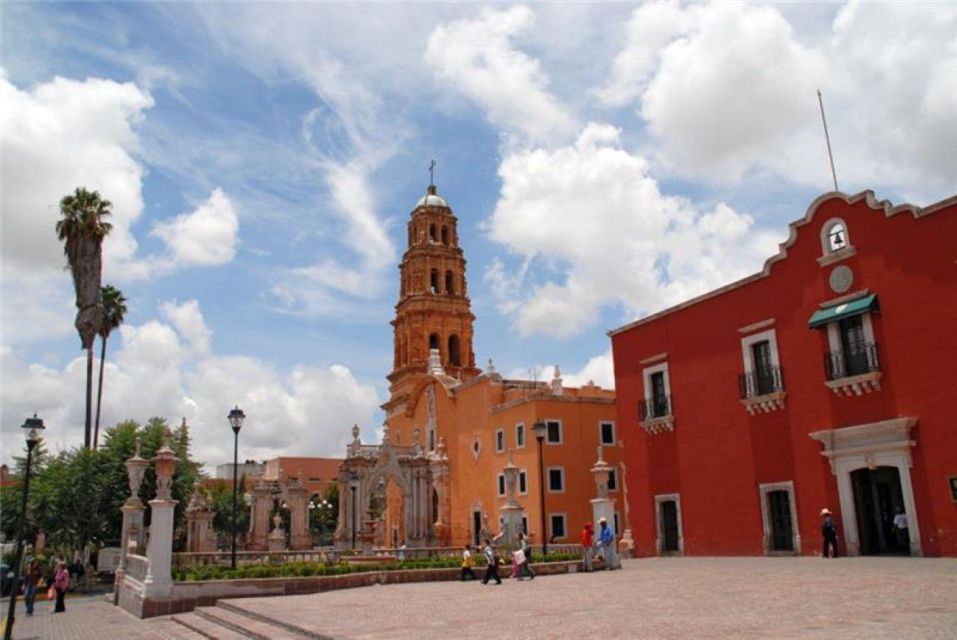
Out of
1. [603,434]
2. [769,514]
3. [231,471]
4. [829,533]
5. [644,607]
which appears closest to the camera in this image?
[644,607]

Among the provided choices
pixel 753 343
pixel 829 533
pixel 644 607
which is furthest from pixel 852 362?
pixel 644 607

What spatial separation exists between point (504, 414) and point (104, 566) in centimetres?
2053

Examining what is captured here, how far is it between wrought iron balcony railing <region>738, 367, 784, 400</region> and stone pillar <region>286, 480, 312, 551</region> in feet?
80.2

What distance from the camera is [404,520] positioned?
44750 mm

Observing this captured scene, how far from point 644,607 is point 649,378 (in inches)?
669

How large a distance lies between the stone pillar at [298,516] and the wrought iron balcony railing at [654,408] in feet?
65.2

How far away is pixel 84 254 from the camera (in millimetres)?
36250

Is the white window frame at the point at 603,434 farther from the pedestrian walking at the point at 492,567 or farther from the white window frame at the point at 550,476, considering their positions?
the pedestrian walking at the point at 492,567

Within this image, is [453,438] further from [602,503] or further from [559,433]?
[602,503]

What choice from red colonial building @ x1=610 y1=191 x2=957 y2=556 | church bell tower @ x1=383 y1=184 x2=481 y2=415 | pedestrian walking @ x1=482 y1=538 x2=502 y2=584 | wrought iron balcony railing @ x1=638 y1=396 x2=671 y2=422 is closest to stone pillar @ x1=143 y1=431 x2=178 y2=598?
pedestrian walking @ x1=482 y1=538 x2=502 y2=584

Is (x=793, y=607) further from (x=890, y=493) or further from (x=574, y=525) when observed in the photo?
(x=574, y=525)

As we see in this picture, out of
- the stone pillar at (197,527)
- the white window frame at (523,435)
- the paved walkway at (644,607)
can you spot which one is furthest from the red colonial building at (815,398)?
the stone pillar at (197,527)

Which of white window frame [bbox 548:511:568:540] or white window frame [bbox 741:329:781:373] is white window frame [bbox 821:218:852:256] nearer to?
white window frame [bbox 741:329:781:373]

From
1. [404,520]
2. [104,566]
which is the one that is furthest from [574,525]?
[104,566]
